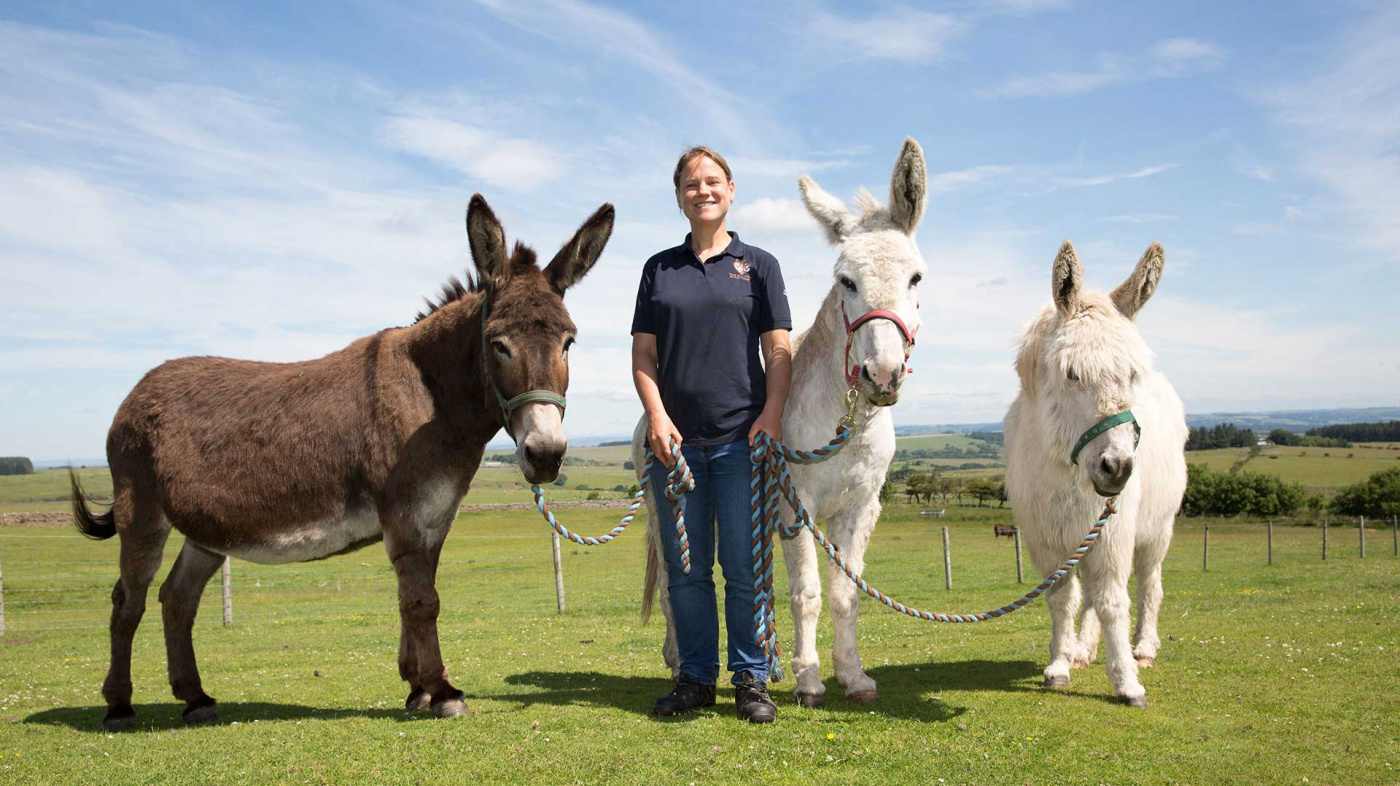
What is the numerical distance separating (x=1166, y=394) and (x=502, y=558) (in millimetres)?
34381

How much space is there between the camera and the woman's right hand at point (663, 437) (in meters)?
4.59

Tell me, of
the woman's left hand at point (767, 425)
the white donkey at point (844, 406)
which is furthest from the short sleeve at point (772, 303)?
the woman's left hand at point (767, 425)

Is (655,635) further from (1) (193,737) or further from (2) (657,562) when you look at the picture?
(1) (193,737)

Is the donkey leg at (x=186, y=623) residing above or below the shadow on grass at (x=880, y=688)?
above

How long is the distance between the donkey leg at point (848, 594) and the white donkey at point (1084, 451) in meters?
1.35

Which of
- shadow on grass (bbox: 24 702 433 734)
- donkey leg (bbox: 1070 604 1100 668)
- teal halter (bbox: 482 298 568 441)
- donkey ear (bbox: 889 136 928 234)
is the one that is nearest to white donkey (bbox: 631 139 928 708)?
donkey ear (bbox: 889 136 928 234)

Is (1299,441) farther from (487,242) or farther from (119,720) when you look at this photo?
(119,720)

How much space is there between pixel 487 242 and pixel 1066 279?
12.2ft

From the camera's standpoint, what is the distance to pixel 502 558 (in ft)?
125

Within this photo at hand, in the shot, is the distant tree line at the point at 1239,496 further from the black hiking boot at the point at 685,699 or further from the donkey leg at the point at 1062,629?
the black hiking boot at the point at 685,699

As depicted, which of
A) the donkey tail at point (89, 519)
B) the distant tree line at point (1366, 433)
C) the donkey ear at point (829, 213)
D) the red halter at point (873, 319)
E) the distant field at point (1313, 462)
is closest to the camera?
the red halter at point (873, 319)

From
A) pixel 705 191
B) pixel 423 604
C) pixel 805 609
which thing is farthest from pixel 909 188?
pixel 423 604

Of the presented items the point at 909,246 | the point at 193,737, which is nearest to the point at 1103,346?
the point at 909,246

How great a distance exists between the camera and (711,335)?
4789mm
